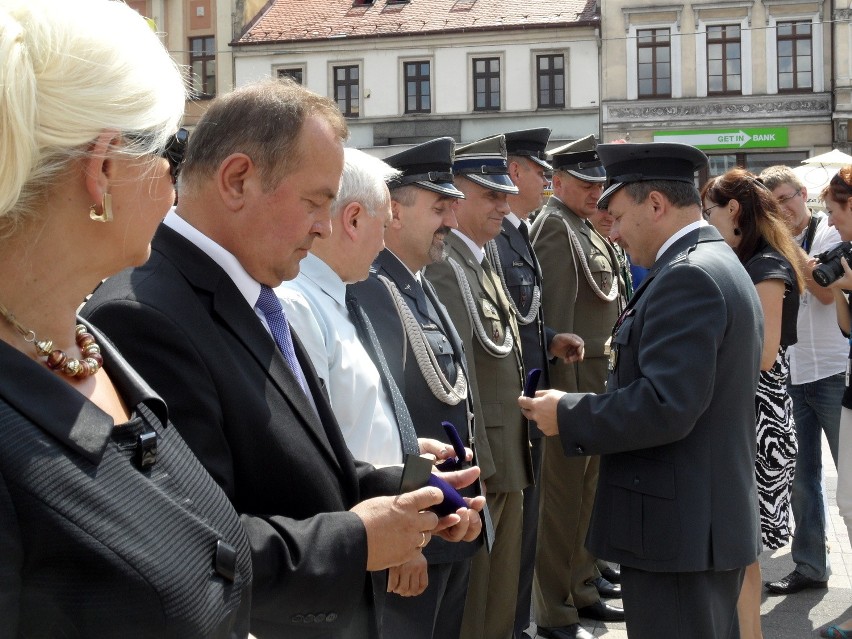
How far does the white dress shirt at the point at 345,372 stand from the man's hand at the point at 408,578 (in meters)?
0.29

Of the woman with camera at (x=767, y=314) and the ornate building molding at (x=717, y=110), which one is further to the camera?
the ornate building molding at (x=717, y=110)

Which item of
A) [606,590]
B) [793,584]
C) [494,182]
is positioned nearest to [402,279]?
[494,182]

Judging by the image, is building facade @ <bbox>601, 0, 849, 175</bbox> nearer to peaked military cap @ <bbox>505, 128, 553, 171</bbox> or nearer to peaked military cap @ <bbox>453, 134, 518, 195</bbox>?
peaked military cap @ <bbox>505, 128, 553, 171</bbox>

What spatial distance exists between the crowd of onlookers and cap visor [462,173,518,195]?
0.02m

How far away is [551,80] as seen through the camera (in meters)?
30.7

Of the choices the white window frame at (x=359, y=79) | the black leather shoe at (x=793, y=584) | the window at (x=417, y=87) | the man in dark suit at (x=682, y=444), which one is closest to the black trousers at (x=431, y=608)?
the man in dark suit at (x=682, y=444)

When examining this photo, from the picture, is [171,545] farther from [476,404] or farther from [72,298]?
[476,404]

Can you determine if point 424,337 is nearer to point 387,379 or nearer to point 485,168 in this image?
point 387,379

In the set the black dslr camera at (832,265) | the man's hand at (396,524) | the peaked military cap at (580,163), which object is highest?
the peaked military cap at (580,163)

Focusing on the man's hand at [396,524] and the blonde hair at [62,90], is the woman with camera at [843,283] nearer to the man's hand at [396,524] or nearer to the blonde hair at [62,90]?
the man's hand at [396,524]

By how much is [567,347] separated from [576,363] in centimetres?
59

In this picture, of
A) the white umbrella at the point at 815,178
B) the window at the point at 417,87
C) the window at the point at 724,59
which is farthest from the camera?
the window at the point at 417,87

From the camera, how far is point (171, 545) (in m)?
1.28

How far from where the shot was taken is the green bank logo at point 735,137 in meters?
29.1
